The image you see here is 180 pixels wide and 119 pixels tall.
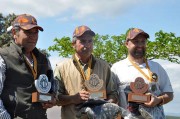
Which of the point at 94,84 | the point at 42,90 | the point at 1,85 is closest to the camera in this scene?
the point at 1,85

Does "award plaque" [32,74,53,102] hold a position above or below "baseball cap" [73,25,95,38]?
below

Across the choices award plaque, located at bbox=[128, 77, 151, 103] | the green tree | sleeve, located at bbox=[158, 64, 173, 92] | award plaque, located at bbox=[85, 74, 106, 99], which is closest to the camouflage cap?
award plaque, located at bbox=[85, 74, 106, 99]

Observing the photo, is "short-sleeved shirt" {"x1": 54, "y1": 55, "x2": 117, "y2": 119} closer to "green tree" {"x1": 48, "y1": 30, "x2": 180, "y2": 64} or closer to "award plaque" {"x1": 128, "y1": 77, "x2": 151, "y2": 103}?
"award plaque" {"x1": 128, "y1": 77, "x2": 151, "y2": 103}

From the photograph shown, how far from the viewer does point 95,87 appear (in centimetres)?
399

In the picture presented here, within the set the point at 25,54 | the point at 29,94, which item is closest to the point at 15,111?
the point at 29,94

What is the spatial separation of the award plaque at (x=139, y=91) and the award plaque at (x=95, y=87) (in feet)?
1.15

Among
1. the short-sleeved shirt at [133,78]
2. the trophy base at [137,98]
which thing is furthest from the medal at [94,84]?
the short-sleeved shirt at [133,78]

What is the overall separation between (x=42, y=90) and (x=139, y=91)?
1183 millimetres

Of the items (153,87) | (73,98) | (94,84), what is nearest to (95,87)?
(94,84)

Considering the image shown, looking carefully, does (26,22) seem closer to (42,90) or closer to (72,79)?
(42,90)

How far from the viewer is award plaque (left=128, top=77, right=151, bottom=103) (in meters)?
4.04

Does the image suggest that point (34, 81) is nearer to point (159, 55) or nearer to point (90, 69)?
point (90, 69)

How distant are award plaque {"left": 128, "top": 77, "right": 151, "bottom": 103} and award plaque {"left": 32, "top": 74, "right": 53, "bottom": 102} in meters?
0.99

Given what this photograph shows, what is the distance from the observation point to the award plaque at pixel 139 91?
13.3 ft
